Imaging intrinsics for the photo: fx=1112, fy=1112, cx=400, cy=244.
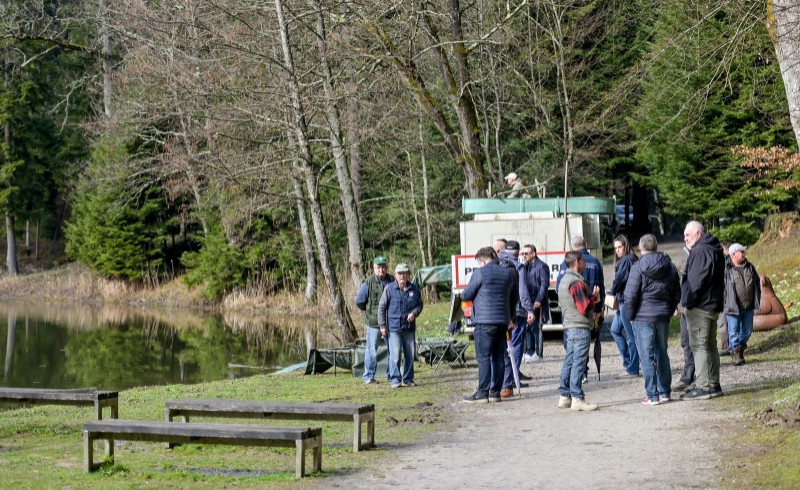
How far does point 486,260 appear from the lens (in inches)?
520

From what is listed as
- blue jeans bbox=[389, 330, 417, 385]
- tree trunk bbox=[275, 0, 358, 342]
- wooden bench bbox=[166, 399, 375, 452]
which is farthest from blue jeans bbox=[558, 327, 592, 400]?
tree trunk bbox=[275, 0, 358, 342]

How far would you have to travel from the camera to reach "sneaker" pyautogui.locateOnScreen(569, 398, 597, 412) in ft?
40.7

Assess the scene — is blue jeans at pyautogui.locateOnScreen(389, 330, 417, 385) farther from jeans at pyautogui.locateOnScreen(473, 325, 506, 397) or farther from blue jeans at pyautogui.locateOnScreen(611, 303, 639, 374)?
blue jeans at pyautogui.locateOnScreen(611, 303, 639, 374)

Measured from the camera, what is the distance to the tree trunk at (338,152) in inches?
922

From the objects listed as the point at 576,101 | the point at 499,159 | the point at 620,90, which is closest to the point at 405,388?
the point at 620,90

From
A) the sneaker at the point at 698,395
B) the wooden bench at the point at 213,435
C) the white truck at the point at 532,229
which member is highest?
the white truck at the point at 532,229

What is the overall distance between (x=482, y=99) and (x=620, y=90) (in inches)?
855

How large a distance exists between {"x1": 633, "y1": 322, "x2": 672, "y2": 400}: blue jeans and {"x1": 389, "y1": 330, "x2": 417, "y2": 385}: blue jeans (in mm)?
3767

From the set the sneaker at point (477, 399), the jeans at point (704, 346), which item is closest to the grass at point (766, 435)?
the jeans at point (704, 346)

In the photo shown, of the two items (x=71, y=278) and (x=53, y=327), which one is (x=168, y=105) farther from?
(x=71, y=278)

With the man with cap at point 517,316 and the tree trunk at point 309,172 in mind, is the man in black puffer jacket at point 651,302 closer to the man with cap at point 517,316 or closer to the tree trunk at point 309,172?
the man with cap at point 517,316

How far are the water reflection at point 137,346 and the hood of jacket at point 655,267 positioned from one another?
45.4 feet

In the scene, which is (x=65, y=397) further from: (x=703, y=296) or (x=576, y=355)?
(x=703, y=296)

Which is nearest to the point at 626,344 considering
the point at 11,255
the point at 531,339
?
the point at 531,339
